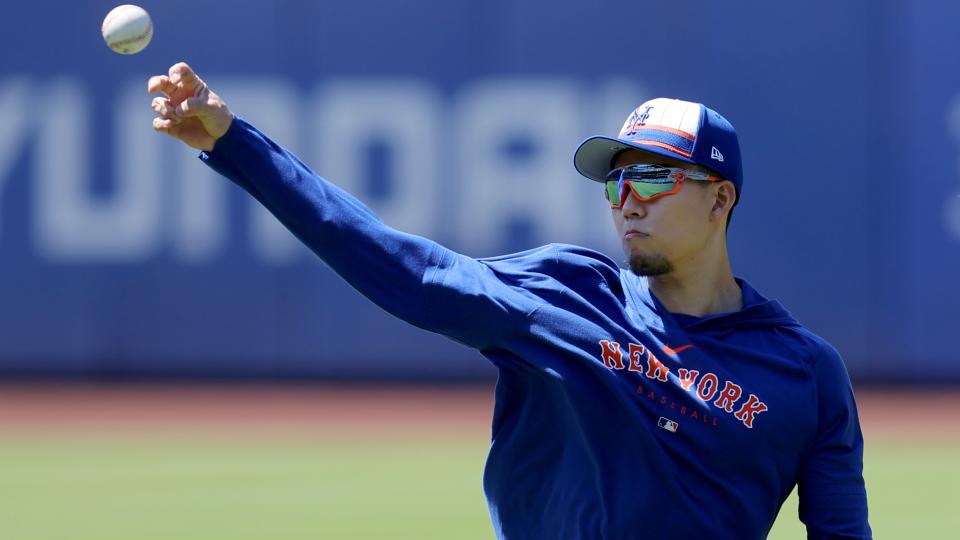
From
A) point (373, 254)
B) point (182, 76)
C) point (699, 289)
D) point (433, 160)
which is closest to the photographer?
point (182, 76)

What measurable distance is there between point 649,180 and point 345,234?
84 cm

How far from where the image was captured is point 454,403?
43.0ft

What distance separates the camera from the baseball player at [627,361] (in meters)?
2.76

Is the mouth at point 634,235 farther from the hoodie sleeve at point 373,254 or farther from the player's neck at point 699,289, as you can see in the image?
the hoodie sleeve at point 373,254

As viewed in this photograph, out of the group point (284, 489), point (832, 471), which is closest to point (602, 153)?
point (832, 471)

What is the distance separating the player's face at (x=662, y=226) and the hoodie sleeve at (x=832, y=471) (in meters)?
0.43

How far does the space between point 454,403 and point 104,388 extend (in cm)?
377

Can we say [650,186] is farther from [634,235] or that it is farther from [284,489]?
[284,489]

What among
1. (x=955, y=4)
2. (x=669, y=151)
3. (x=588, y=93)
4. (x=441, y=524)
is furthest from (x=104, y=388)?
(x=669, y=151)

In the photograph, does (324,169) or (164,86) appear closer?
(164,86)

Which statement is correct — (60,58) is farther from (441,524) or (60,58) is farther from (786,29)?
(441,524)

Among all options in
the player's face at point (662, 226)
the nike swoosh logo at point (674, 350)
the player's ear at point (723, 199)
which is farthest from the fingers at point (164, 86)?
the player's ear at point (723, 199)

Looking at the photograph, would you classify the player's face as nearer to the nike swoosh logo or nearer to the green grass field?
the nike swoosh logo

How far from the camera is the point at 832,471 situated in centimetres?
305
